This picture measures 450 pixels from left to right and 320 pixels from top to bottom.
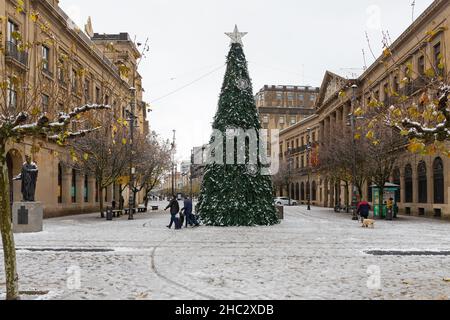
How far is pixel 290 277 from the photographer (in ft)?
31.6

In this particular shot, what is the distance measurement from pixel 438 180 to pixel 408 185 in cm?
582

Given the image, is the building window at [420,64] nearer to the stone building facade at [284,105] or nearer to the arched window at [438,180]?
the arched window at [438,180]

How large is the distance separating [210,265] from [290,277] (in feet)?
7.50

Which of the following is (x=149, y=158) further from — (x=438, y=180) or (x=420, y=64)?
(x=420, y=64)

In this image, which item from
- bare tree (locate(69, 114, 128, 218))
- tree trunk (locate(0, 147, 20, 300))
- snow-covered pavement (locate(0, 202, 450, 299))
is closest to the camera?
tree trunk (locate(0, 147, 20, 300))

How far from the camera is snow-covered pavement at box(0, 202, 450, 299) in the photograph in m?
8.16

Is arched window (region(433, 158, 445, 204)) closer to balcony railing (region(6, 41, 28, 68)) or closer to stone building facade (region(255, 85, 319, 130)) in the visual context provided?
balcony railing (region(6, 41, 28, 68))

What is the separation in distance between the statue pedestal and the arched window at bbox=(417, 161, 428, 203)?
26.3 m

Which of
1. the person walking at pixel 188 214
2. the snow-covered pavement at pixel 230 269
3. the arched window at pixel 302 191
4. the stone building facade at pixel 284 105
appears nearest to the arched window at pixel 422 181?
the snow-covered pavement at pixel 230 269

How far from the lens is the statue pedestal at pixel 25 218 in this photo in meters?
20.2

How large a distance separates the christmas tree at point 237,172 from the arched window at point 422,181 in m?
15.1

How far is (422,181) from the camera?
35.7 metres

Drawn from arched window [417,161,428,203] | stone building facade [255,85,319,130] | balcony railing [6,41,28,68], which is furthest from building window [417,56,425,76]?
stone building facade [255,85,319,130]
